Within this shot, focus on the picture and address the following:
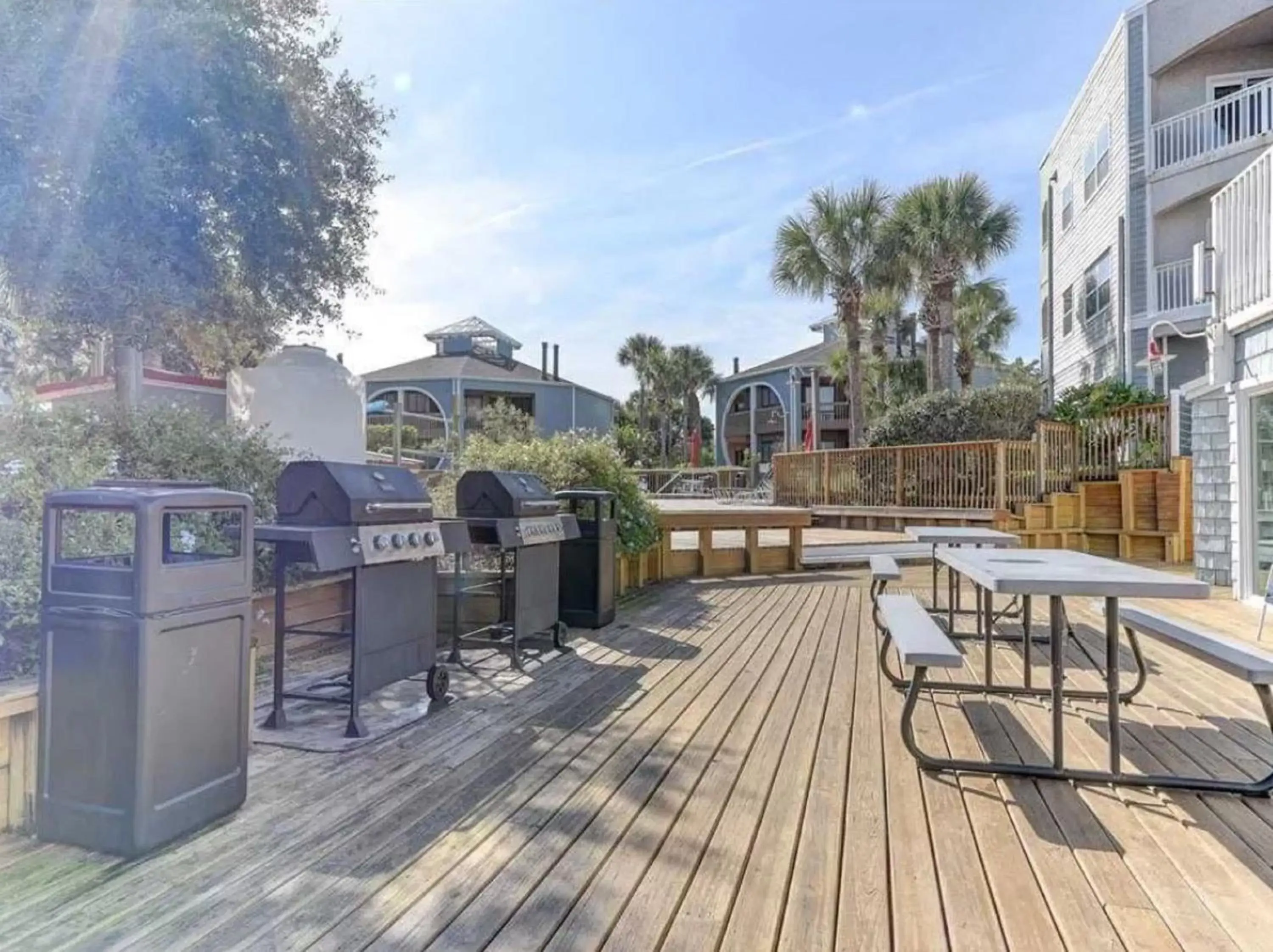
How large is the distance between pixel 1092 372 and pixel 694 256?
25.3ft

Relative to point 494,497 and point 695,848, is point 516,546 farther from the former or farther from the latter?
point 695,848

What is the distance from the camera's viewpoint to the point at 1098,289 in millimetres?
13516

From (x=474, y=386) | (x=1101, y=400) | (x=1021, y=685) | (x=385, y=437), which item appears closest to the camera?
(x=1021, y=685)

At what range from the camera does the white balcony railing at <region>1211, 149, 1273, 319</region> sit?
5.33 m

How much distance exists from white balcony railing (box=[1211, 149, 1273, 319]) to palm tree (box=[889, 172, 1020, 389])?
29.2ft

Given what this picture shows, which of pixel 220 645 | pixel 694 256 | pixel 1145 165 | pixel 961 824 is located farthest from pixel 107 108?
pixel 1145 165

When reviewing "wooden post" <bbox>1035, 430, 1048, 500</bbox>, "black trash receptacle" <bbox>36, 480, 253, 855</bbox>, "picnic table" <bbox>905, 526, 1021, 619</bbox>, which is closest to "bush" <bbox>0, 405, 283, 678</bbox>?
"black trash receptacle" <bbox>36, 480, 253, 855</bbox>

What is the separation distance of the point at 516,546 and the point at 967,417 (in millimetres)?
10844

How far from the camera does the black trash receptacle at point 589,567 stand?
16.9 ft

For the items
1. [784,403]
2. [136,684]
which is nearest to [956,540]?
[136,684]

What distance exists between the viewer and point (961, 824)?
2.28 meters

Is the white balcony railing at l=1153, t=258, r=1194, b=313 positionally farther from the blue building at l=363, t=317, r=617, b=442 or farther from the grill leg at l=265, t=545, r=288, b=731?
the blue building at l=363, t=317, r=617, b=442

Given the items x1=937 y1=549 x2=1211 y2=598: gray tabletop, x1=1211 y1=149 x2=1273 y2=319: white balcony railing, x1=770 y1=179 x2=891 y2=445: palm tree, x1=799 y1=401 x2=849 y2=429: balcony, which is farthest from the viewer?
x1=799 y1=401 x2=849 y2=429: balcony

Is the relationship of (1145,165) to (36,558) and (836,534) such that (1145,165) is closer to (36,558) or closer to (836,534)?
(836,534)
